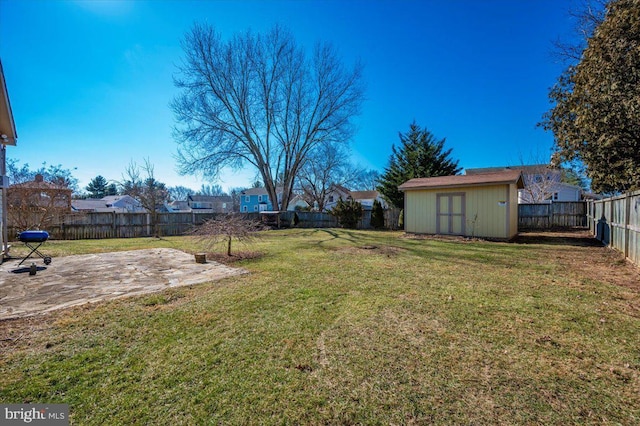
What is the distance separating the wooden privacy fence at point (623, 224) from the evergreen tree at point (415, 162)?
905 cm

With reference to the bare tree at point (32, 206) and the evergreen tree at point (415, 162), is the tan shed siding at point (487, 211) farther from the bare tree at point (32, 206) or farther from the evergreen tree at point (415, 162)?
the bare tree at point (32, 206)

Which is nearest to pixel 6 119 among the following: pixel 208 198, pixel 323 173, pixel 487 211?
pixel 487 211

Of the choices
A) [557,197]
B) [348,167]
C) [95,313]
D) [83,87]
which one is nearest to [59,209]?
[83,87]

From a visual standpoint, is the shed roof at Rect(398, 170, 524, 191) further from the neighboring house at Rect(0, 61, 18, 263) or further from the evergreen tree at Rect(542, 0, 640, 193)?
the neighboring house at Rect(0, 61, 18, 263)

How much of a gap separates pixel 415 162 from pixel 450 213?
7.47 metres

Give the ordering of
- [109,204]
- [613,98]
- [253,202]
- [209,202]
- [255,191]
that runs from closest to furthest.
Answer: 1. [613,98]
2. [109,204]
3. [255,191]
4. [253,202]
5. [209,202]

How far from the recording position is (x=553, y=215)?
14172mm

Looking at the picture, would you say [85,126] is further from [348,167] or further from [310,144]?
[348,167]

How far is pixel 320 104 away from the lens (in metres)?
20.0

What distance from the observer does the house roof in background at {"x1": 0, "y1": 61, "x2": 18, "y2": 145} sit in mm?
5784

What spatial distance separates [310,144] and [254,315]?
62.2 feet

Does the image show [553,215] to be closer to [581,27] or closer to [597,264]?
[581,27]

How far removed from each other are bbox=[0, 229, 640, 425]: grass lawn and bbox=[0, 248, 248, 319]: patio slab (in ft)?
1.48

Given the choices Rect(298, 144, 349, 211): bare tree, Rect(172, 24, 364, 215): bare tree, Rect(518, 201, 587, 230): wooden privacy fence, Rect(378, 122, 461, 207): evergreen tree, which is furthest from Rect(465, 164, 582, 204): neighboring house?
Rect(172, 24, 364, 215): bare tree
